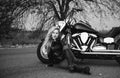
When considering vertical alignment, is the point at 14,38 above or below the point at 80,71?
below

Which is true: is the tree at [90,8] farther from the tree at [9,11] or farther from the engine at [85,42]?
the engine at [85,42]

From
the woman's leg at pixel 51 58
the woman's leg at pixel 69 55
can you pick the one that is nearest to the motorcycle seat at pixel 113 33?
the woman's leg at pixel 69 55

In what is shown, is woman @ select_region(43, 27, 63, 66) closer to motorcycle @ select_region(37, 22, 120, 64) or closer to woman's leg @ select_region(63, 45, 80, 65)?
motorcycle @ select_region(37, 22, 120, 64)

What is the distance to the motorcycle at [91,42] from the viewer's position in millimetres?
4723

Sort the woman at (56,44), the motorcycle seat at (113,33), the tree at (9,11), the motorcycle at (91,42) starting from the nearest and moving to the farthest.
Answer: the woman at (56,44), the motorcycle at (91,42), the motorcycle seat at (113,33), the tree at (9,11)

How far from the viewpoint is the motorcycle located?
4.72 meters

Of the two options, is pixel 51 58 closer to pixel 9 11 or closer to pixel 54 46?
pixel 54 46

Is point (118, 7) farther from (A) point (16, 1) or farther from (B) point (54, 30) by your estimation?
(B) point (54, 30)

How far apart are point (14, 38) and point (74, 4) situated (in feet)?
20.6

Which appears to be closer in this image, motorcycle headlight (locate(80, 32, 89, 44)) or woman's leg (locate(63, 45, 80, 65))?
woman's leg (locate(63, 45, 80, 65))

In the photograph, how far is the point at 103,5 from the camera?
61.8 ft

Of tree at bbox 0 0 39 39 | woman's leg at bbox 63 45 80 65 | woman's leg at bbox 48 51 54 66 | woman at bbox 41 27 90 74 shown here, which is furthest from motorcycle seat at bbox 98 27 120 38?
tree at bbox 0 0 39 39

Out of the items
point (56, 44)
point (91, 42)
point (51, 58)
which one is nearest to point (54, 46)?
point (56, 44)

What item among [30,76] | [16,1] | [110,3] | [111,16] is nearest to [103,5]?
[110,3]
